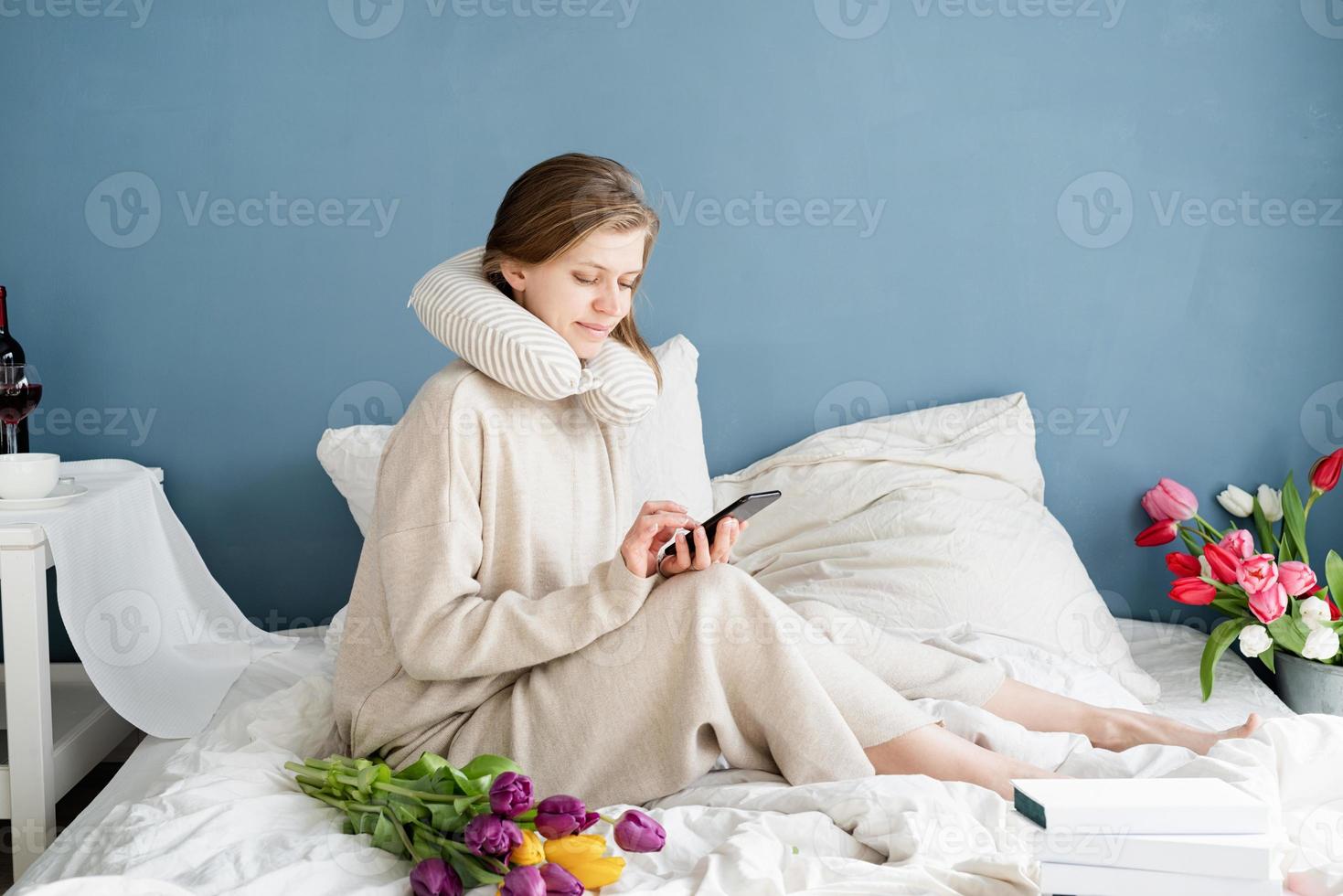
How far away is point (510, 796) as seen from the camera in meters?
1.03

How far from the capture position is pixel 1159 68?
7.39 feet

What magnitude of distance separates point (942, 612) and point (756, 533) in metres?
0.40

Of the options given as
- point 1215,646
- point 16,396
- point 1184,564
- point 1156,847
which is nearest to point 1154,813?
point 1156,847

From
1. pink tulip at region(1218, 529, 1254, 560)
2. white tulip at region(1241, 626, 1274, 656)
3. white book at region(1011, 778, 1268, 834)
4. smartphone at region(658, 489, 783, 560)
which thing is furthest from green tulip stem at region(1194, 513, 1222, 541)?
white book at region(1011, 778, 1268, 834)

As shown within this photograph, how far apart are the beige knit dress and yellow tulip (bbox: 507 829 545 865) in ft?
0.97

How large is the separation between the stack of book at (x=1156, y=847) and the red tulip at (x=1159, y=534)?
1.43 meters

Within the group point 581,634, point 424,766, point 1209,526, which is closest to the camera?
point 424,766

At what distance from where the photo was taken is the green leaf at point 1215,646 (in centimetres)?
187

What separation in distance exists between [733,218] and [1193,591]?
1086mm

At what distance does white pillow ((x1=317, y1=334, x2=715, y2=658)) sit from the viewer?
202 cm

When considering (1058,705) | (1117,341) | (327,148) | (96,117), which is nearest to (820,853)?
(1058,705)

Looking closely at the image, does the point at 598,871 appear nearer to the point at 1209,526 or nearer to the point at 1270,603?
the point at 1270,603

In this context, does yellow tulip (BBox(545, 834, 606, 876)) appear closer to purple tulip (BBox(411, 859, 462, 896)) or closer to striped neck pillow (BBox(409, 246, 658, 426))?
purple tulip (BBox(411, 859, 462, 896))

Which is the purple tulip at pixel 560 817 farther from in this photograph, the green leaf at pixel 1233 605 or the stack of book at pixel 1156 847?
the green leaf at pixel 1233 605
